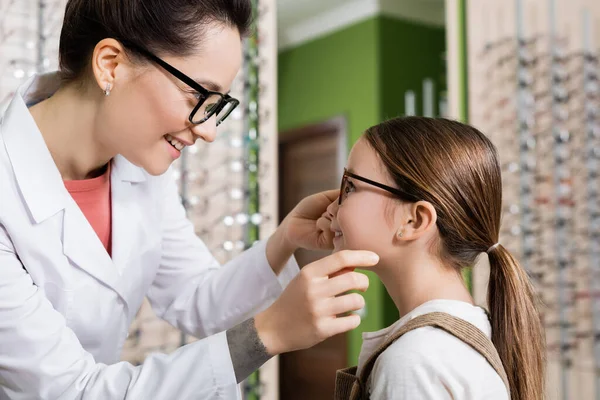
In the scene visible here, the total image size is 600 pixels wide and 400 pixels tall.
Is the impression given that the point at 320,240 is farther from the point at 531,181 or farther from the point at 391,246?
the point at 531,181

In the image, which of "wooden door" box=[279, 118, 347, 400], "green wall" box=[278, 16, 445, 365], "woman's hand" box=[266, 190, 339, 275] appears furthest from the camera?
"wooden door" box=[279, 118, 347, 400]

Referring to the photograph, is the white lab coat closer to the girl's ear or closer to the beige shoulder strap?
the beige shoulder strap

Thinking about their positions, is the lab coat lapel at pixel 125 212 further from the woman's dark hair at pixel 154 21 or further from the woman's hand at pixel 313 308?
the woman's hand at pixel 313 308

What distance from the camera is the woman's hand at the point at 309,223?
53.6 inches

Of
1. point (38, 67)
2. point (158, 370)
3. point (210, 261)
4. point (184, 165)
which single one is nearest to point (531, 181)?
point (184, 165)

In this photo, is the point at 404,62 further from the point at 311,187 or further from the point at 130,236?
the point at 130,236

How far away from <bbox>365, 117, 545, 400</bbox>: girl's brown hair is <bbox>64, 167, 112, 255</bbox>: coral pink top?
603 mm

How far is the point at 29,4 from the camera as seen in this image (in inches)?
75.1

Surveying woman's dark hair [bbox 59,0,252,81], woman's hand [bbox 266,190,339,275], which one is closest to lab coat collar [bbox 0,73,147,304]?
woman's dark hair [bbox 59,0,252,81]

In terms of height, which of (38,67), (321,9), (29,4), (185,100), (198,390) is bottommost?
(198,390)

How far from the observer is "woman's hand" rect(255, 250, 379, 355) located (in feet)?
3.12

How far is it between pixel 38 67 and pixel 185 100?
935 mm

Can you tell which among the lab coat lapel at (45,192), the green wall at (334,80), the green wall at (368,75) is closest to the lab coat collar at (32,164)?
the lab coat lapel at (45,192)

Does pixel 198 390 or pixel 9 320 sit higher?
pixel 9 320
